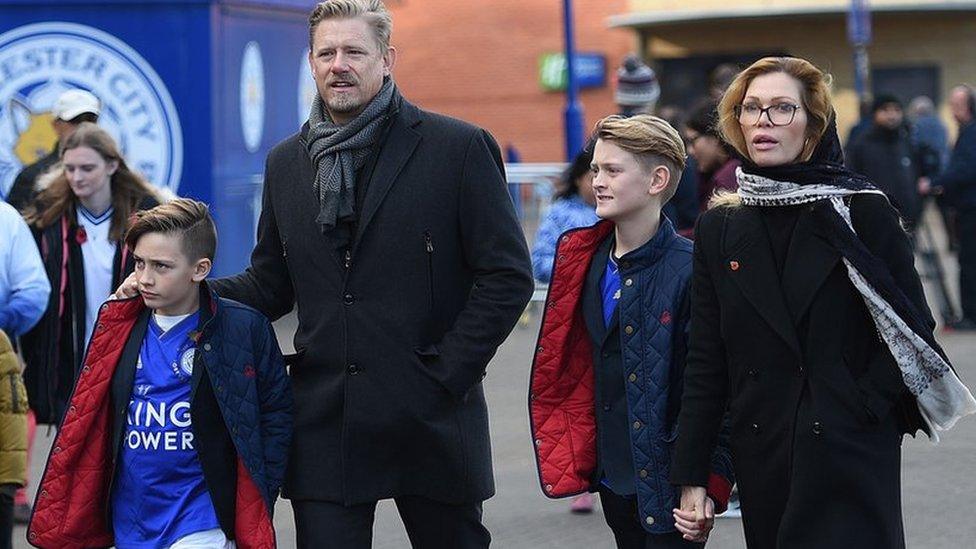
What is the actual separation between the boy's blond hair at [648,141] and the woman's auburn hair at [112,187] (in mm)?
2431

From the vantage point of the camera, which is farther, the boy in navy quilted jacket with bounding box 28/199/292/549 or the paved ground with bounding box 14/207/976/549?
the paved ground with bounding box 14/207/976/549

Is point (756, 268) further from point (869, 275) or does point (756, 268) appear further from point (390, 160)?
point (390, 160)

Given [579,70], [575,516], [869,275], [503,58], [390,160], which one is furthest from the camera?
[503,58]

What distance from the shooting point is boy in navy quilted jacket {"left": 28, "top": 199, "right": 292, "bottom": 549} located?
4.72 metres

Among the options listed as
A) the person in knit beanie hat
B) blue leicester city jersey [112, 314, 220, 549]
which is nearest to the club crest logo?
blue leicester city jersey [112, 314, 220, 549]

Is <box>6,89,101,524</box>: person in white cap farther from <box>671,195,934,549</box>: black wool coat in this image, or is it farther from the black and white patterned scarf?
the black and white patterned scarf

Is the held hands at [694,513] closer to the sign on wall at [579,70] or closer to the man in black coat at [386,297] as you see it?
the man in black coat at [386,297]

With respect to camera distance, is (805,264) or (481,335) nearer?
A: (805,264)

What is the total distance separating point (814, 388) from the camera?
4.28 metres

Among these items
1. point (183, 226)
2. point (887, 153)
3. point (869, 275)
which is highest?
point (183, 226)

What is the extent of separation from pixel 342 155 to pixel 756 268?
3.71 ft

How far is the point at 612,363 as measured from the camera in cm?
490

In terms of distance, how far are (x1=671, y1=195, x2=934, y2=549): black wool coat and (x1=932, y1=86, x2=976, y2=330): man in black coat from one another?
975 cm

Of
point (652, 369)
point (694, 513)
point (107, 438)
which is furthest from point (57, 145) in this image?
point (694, 513)
